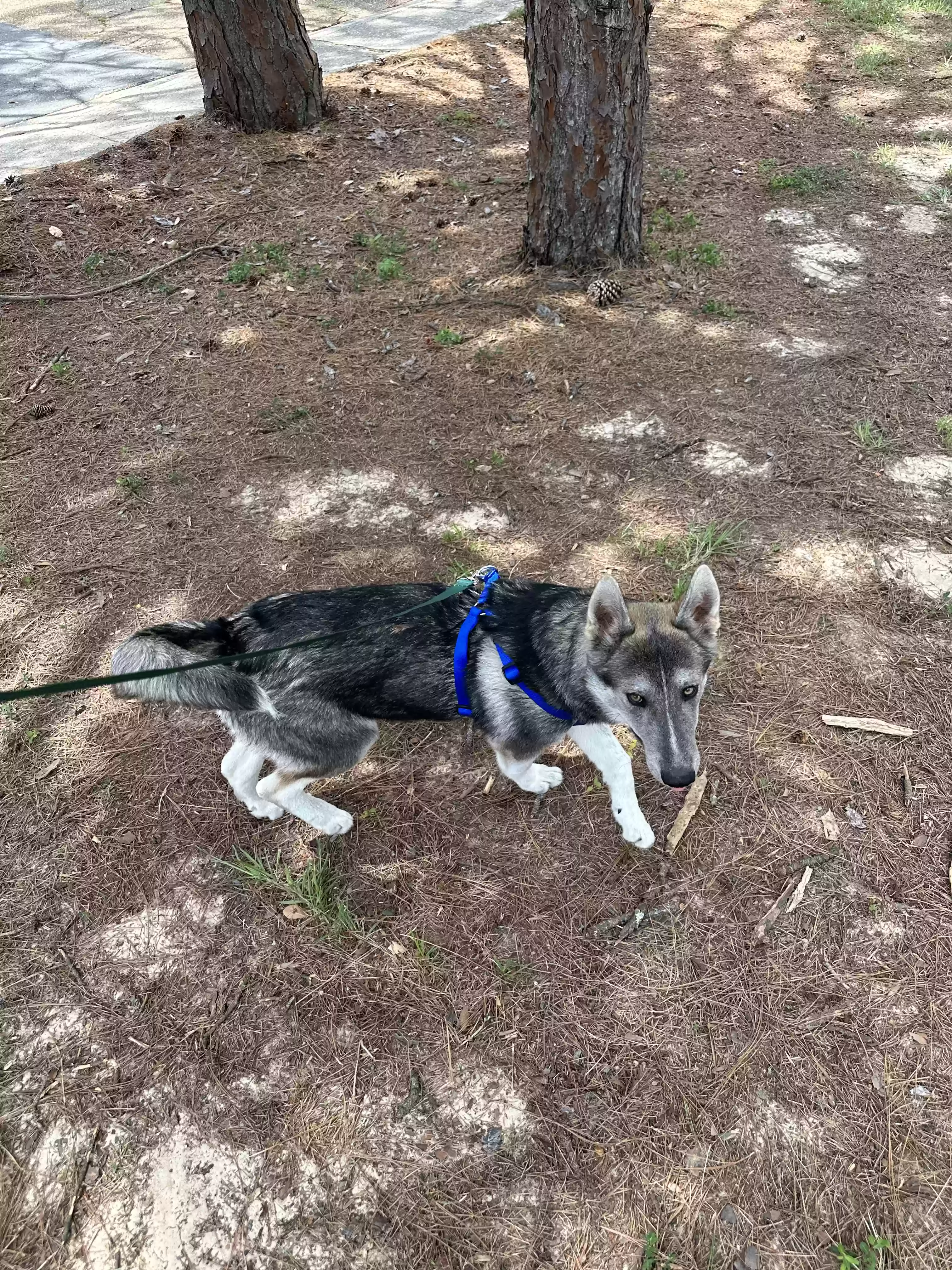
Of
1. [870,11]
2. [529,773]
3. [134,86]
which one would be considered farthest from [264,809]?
[870,11]

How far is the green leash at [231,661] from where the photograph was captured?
6.83ft

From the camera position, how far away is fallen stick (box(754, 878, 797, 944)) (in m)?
3.07

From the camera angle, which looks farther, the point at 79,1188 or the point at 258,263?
the point at 258,263

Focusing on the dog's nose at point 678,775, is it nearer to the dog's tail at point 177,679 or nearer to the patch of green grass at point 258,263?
the dog's tail at point 177,679

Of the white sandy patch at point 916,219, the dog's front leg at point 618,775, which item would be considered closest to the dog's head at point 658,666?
the dog's front leg at point 618,775

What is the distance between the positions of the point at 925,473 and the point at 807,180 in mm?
4748

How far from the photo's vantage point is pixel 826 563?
14.7 feet

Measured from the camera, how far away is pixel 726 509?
189 inches

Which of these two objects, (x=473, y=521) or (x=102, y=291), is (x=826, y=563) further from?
(x=102, y=291)

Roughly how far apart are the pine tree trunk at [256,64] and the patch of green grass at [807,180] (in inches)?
214

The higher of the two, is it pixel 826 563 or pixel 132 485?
pixel 132 485

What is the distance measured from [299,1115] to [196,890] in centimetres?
111

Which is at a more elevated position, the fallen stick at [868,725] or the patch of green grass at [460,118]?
the patch of green grass at [460,118]

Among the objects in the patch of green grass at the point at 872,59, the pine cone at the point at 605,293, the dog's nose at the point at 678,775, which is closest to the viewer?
the dog's nose at the point at 678,775
